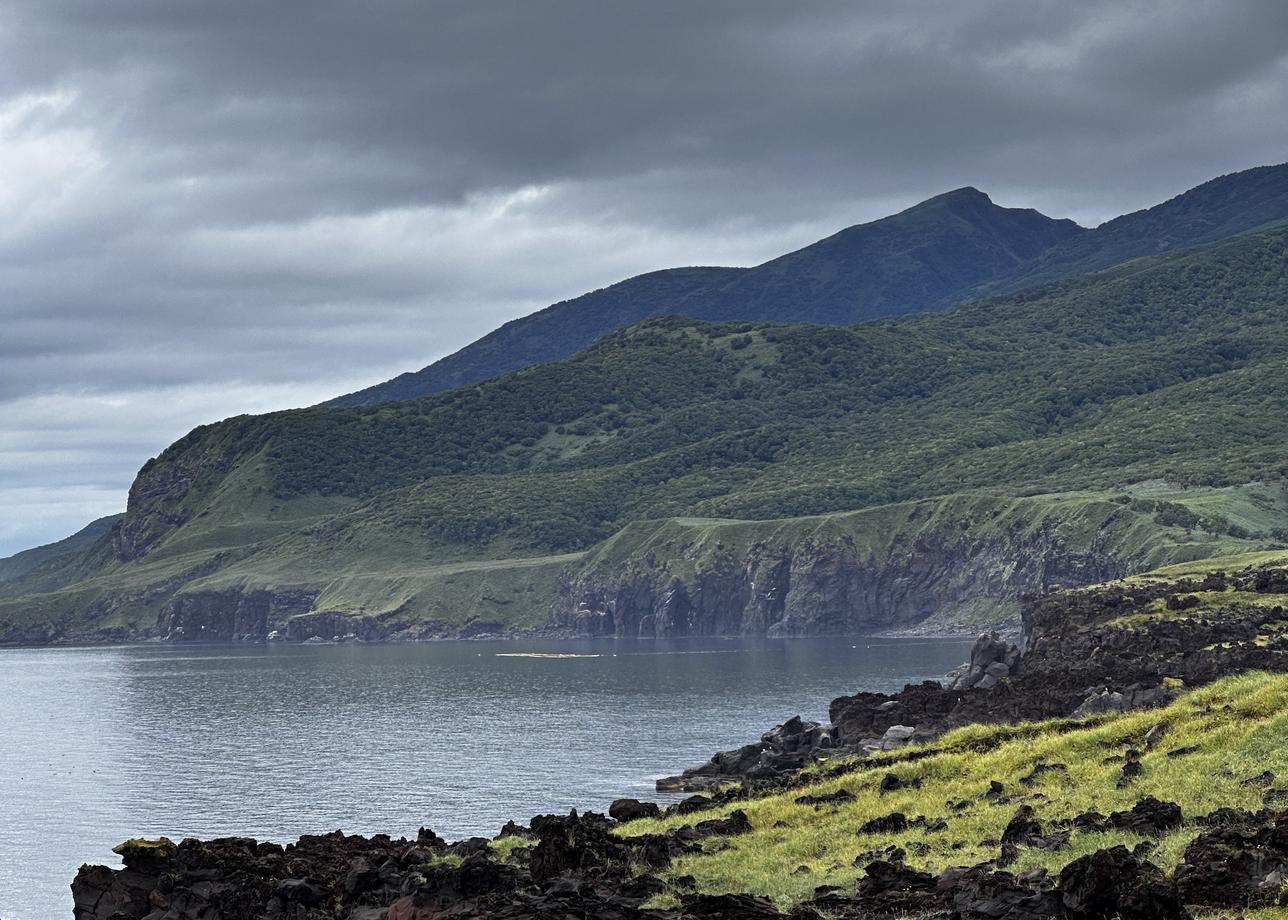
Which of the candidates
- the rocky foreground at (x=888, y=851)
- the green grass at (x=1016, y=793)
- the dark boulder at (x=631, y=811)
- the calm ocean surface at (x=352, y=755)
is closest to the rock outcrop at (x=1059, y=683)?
the calm ocean surface at (x=352, y=755)

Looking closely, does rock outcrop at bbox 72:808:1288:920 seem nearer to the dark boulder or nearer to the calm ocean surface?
the dark boulder

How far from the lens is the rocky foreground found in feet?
103

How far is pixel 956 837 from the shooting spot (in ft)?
136

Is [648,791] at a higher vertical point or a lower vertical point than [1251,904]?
lower

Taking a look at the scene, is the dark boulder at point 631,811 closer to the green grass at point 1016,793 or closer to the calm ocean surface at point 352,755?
the green grass at point 1016,793

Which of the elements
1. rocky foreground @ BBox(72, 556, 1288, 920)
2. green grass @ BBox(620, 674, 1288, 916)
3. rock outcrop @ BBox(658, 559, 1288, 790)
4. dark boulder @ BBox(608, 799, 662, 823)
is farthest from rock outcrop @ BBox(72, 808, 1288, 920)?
rock outcrop @ BBox(658, 559, 1288, 790)

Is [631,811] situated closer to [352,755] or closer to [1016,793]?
[1016,793]

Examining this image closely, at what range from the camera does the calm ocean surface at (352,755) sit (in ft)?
291

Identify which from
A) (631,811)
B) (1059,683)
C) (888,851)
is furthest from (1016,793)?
(1059,683)

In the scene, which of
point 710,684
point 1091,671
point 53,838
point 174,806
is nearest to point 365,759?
point 174,806

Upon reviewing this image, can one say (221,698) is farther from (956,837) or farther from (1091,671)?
(956,837)

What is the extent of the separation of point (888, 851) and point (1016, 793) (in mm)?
6600

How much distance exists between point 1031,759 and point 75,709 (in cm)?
15894

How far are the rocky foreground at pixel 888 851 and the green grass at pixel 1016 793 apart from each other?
0.32ft
